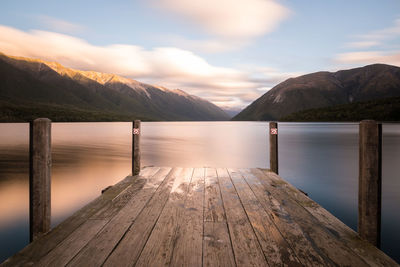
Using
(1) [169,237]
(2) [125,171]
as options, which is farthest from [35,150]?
(2) [125,171]

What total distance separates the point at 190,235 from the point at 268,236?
992 mm

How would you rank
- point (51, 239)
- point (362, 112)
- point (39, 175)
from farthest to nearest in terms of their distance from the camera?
point (362, 112) → point (39, 175) → point (51, 239)

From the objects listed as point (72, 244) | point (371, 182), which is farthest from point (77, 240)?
point (371, 182)

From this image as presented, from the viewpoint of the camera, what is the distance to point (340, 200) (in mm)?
7711

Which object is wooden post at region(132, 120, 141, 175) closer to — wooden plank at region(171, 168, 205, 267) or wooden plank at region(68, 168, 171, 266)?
wooden plank at region(68, 168, 171, 266)

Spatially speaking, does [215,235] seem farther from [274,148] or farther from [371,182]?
[274,148]

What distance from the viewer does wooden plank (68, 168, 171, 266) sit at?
2.53m

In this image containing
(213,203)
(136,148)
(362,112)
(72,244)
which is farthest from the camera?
(362,112)

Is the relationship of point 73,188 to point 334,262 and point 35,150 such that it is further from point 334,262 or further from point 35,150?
point 334,262

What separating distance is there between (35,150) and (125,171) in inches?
354

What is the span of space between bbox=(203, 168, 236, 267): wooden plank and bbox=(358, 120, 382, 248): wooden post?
1771 mm

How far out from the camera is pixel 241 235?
3105 mm

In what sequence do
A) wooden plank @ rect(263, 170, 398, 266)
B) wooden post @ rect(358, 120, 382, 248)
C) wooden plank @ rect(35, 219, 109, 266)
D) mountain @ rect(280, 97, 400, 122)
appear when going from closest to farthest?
wooden plank @ rect(35, 219, 109, 266) < wooden plank @ rect(263, 170, 398, 266) < wooden post @ rect(358, 120, 382, 248) < mountain @ rect(280, 97, 400, 122)

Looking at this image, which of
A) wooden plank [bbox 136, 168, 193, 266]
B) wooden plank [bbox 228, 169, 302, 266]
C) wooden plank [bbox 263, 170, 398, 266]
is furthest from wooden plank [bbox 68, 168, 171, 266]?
wooden plank [bbox 263, 170, 398, 266]
